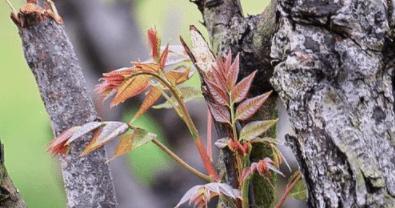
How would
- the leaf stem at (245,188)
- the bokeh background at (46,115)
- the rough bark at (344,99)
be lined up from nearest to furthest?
the rough bark at (344,99) < the leaf stem at (245,188) < the bokeh background at (46,115)

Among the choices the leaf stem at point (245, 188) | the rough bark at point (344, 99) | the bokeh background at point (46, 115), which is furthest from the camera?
the bokeh background at point (46, 115)

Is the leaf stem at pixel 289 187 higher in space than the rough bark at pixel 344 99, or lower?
lower

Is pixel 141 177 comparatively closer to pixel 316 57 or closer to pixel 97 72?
pixel 97 72

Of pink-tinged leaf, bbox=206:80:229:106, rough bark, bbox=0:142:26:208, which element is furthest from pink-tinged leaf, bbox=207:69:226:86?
rough bark, bbox=0:142:26:208

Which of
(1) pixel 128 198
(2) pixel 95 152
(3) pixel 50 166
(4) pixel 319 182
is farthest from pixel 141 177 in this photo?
(4) pixel 319 182

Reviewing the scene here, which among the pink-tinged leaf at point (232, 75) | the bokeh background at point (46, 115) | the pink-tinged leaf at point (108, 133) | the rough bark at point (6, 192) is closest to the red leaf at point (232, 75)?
the pink-tinged leaf at point (232, 75)

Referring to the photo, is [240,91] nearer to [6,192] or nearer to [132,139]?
[132,139]

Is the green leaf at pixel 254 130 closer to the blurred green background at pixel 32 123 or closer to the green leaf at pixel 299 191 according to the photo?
the green leaf at pixel 299 191
